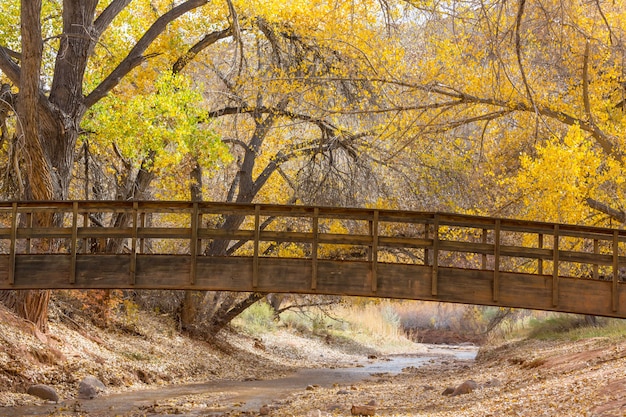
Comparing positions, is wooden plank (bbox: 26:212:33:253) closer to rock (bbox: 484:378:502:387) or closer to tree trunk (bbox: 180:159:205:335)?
rock (bbox: 484:378:502:387)

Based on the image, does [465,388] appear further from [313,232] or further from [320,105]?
[320,105]

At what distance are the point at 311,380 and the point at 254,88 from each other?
24.9ft

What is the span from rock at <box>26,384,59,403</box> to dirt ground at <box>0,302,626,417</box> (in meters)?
0.12

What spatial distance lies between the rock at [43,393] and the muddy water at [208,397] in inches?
12.0

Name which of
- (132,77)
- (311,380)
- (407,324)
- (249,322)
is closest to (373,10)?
(132,77)

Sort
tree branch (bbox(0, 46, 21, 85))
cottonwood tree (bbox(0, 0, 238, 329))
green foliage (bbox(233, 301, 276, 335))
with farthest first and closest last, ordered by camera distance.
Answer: green foliage (bbox(233, 301, 276, 335)) → tree branch (bbox(0, 46, 21, 85)) → cottonwood tree (bbox(0, 0, 238, 329))

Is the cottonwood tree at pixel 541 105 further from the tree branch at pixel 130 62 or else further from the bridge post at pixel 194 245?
the bridge post at pixel 194 245

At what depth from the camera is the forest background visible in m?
15.7

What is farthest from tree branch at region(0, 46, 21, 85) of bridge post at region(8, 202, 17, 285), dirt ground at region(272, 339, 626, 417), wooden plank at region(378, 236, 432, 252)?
dirt ground at region(272, 339, 626, 417)

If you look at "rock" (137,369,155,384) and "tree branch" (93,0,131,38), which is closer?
"tree branch" (93,0,131,38)

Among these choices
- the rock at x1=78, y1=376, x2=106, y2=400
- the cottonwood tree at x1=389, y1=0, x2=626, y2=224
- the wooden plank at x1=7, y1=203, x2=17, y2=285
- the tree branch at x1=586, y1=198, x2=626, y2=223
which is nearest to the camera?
the wooden plank at x1=7, y1=203, x2=17, y2=285

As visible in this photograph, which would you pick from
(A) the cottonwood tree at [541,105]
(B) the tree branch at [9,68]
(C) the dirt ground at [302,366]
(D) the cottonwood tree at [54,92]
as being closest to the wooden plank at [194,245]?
(C) the dirt ground at [302,366]

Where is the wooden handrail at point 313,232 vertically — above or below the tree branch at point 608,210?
below

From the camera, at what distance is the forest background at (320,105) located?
51.6ft
